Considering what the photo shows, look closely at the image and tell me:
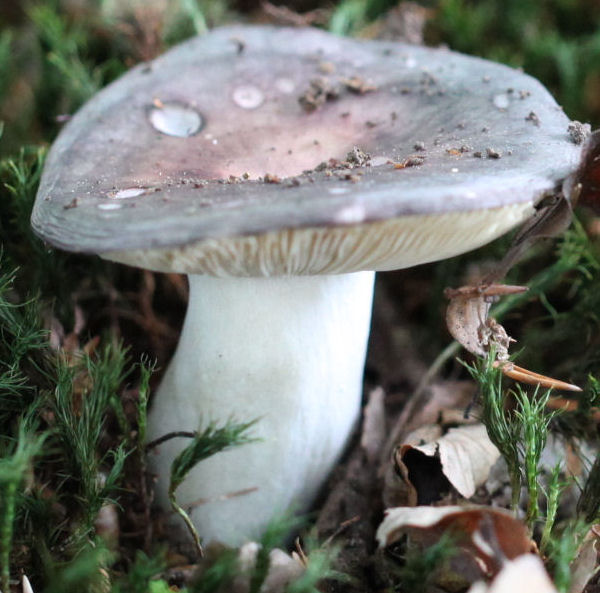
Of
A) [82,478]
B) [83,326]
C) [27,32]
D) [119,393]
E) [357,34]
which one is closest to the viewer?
[82,478]

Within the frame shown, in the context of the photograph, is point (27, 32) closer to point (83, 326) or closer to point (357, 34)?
point (357, 34)

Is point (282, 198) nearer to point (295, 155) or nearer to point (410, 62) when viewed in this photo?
point (295, 155)

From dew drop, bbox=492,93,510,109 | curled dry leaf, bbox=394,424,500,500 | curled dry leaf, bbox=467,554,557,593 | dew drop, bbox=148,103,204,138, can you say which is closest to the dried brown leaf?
curled dry leaf, bbox=394,424,500,500

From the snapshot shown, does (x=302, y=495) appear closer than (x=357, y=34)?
Yes

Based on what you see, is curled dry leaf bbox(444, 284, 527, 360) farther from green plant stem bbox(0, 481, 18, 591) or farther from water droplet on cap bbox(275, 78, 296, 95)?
green plant stem bbox(0, 481, 18, 591)

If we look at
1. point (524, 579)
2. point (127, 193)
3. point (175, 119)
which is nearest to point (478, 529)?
point (524, 579)

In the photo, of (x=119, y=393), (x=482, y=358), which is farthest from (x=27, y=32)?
(x=482, y=358)

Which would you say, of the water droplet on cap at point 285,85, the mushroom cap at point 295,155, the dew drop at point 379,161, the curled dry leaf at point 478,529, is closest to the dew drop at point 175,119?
the mushroom cap at point 295,155
